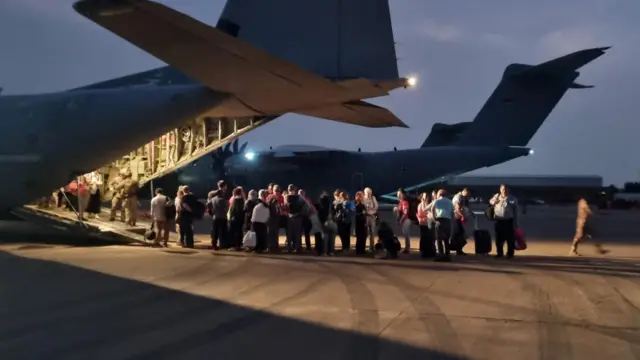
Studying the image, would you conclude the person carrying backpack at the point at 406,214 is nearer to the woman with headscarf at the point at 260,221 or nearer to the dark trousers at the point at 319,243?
the dark trousers at the point at 319,243

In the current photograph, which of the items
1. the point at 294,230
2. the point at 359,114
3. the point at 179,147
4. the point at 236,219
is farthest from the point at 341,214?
the point at 179,147

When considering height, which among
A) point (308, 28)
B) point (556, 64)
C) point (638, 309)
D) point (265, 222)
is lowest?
point (638, 309)

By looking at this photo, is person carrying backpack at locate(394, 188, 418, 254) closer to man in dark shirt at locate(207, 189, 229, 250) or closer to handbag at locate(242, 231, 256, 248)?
handbag at locate(242, 231, 256, 248)

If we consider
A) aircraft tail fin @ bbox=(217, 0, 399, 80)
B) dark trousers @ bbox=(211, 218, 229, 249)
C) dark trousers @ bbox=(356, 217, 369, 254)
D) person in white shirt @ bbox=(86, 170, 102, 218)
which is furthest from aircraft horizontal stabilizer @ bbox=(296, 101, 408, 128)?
person in white shirt @ bbox=(86, 170, 102, 218)

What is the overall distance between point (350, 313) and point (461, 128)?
33749mm

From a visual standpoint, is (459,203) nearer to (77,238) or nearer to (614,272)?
(614,272)

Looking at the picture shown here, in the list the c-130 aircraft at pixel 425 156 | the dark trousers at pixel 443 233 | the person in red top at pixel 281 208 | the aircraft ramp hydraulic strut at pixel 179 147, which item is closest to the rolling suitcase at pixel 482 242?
the dark trousers at pixel 443 233

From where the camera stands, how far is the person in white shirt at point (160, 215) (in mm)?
13914

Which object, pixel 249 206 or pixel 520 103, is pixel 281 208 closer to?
pixel 249 206

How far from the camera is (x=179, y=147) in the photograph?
16.8 meters

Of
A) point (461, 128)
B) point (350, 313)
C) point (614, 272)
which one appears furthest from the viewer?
point (461, 128)

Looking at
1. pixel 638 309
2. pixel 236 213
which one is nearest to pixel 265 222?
pixel 236 213

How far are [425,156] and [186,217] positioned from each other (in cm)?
1980

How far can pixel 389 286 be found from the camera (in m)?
8.87
